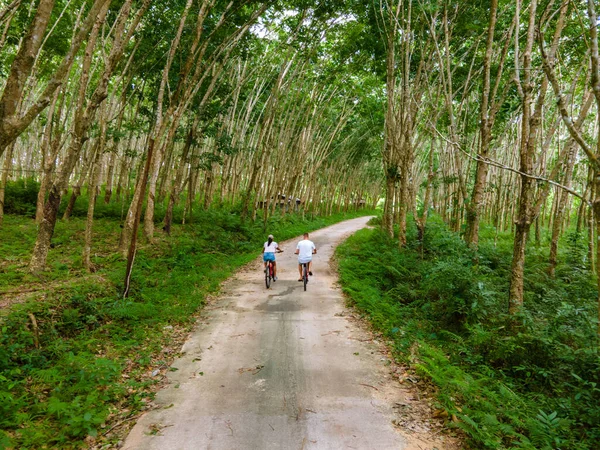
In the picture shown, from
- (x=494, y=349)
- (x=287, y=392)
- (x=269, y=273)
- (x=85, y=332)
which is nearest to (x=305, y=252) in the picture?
(x=269, y=273)

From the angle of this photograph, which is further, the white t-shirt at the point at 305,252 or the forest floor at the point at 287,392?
the white t-shirt at the point at 305,252

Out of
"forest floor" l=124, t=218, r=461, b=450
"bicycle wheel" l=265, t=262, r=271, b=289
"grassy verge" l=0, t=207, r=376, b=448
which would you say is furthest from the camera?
"bicycle wheel" l=265, t=262, r=271, b=289

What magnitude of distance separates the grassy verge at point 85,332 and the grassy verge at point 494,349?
4063mm

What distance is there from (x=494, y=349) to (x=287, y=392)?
3.60 metres

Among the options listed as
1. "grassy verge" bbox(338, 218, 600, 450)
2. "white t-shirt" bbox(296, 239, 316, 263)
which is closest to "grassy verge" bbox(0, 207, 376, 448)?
"white t-shirt" bbox(296, 239, 316, 263)

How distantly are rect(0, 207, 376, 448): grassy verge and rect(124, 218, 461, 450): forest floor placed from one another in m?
0.46

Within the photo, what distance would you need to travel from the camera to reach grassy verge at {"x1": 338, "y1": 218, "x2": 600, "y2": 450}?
161 inches

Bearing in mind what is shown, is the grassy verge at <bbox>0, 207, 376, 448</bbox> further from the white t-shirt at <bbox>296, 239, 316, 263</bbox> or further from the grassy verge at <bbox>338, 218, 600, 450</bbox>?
the grassy verge at <bbox>338, 218, 600, 450</bbox>

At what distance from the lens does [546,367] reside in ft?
18.2

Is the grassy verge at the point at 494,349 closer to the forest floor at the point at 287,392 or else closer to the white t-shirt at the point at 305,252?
the forest floor at the point at 287,392

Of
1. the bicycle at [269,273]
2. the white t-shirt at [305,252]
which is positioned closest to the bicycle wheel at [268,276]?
the bicycle at [269,273]

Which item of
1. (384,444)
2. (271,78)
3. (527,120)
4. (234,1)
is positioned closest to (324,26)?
(234,1)

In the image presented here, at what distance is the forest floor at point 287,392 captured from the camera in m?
3.99

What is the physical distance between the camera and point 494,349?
609cm
